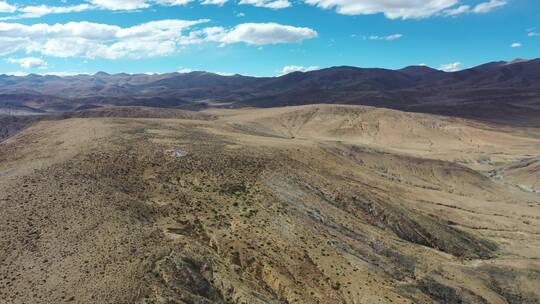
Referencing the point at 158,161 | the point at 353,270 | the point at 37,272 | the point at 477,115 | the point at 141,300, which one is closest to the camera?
the point at 141,300

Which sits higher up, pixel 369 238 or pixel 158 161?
pixel 158 161

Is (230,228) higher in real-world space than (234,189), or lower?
lower

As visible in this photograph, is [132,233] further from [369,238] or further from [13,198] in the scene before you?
[369,238]

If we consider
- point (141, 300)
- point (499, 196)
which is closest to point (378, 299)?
point (141, 300)

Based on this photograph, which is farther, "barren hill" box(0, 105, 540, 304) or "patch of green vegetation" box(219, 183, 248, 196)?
"patch of green vegetation" box(219, 183, 248, 196)

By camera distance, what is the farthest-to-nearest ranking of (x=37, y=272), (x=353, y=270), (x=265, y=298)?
(x=353, y=270), (x=265, y=298), (x=37, y=272)

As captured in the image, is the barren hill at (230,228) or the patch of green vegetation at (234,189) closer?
the barren hill at (230,228)

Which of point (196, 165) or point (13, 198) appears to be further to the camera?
point (196, 165)

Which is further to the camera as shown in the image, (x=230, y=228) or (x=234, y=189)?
(x=234, y=189)
